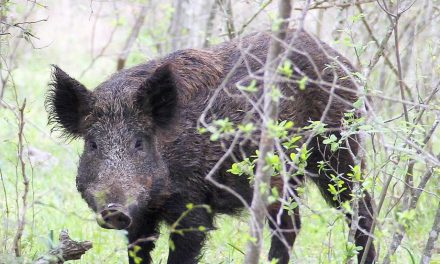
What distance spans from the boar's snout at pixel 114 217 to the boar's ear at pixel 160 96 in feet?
3.32

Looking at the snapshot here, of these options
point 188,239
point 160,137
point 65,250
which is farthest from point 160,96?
point 65,250

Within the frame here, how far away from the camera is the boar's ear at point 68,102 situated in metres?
5.48

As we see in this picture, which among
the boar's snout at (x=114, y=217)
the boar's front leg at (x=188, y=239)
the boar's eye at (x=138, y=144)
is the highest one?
the boar's eye at (x=138, y=144)

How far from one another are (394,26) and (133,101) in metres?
1.87

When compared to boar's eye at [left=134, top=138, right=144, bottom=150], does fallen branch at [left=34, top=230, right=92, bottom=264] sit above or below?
below

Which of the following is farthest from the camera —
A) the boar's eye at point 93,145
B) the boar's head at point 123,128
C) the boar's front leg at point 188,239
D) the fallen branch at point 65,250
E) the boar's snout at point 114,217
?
the boar's front leg at point 188,239

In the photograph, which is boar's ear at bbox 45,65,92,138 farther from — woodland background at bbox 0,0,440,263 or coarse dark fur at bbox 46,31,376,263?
woodland background at bbox 0,0,440,263

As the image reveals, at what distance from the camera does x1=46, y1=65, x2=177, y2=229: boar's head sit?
5113 millimetres

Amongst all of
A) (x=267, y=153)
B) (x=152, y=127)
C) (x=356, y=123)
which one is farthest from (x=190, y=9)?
(x=267, y=153)

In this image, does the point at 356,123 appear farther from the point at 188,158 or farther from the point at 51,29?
the point at 51,29

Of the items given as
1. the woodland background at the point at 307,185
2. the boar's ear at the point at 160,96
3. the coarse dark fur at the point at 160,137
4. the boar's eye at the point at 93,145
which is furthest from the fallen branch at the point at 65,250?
the boar's ear at the point at 160,96

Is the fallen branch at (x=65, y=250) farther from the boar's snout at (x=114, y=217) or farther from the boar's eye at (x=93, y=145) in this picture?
the boar's eye at (x=93, y=145)

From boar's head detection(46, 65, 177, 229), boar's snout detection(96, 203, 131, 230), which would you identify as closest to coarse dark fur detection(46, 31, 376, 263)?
boar's head detection(46, 65, 177, 229)

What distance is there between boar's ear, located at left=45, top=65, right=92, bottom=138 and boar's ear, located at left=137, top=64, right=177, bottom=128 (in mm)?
412
